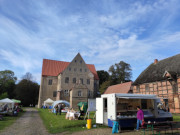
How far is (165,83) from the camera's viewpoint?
2362 cm

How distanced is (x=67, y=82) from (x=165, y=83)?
87.4 feet

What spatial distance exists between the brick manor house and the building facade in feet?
53.5

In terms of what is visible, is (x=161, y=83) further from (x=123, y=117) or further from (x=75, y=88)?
(x=75, y=88)

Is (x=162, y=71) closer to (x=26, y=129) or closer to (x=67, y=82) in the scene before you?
(x=26, y=129)

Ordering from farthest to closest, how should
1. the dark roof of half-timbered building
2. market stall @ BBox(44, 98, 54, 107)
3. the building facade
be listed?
1. market stall @ BBox(44, 98, 54, 107)
2. the dark roof of half-timbered building
3. the building facade

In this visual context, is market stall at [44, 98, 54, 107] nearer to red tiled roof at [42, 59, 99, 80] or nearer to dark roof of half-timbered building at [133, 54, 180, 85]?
red tiled roof at [42, 59, 99, 80]

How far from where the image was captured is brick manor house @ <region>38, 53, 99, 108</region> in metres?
40.5

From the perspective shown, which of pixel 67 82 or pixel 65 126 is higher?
pixel 67 82

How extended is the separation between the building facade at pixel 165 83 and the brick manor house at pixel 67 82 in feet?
53.5

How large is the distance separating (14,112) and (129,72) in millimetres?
48289

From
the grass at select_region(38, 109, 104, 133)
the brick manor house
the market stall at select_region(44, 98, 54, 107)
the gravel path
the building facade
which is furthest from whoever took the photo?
the brick manor house

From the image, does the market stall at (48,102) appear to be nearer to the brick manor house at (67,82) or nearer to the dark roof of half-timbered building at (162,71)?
the brick manor house at (67,82)

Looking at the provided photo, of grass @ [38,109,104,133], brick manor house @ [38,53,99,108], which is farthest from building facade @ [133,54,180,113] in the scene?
brick manor house @ [38,53,99,108]

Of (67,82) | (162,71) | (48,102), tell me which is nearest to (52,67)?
(67,82)
